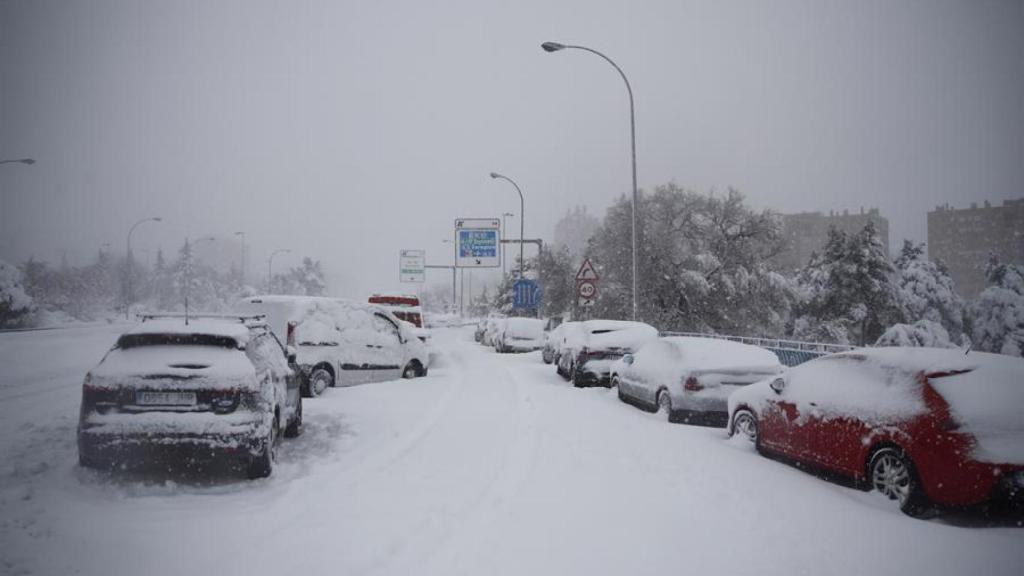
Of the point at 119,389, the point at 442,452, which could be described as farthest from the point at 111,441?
the point at 442,452

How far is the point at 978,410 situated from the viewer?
4867mm

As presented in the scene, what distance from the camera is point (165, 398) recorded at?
5355mm

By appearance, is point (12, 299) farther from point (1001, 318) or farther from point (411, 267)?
point (1001, 318)

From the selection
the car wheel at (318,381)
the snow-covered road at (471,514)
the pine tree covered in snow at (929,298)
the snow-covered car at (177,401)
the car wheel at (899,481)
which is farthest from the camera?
the pine tree covered in snow at (929,298)

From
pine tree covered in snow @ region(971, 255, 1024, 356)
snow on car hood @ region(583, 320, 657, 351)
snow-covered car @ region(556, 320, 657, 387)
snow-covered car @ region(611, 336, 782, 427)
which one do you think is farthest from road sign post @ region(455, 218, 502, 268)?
pine tree covered in snow @ region(971, 255, 1024, 356)

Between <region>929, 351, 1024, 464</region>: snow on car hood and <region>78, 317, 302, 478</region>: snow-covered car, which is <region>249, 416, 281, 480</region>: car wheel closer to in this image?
<region>78, 317, 302, 478</region>: snow-covered car

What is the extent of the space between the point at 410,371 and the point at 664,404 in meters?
6.42

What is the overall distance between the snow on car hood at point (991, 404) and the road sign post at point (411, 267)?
158 ft

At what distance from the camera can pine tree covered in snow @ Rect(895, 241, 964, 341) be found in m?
44.2

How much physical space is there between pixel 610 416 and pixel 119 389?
740cm

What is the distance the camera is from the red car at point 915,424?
470cm

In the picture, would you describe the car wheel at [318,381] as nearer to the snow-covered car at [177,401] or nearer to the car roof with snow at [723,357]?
the snow-covered car at [177,401]

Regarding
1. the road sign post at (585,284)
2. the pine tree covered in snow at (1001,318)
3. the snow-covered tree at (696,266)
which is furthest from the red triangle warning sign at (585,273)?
the pine tree covered in snow at (1001,318)

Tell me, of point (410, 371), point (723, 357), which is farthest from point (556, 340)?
point (723, 357)
